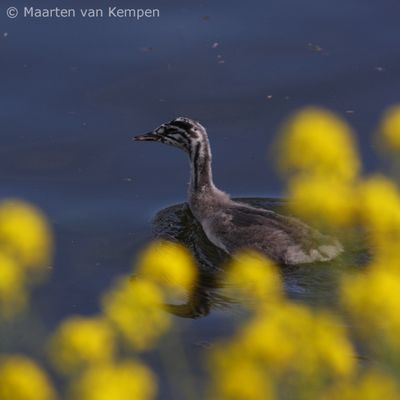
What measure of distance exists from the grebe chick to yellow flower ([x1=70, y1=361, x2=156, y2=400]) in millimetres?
4138

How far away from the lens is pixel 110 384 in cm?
402

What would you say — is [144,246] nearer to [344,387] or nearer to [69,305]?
[69,305]

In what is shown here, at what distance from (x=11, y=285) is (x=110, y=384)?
2.21 ft

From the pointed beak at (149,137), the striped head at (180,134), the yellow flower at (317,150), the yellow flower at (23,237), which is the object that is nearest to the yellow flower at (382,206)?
the yellow flower at (317,150)

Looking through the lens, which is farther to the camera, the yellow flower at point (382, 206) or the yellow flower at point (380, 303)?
the yellow flower at point (382, 206)

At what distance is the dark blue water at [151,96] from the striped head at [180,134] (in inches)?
11.1

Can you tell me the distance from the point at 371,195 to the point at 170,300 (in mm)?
3336

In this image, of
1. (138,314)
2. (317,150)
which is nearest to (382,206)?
(317,150)

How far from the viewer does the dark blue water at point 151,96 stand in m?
9.35

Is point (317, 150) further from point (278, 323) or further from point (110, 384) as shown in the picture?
point (110, 384)

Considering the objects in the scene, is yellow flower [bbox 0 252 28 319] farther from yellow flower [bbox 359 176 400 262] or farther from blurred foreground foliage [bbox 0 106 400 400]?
yellow flower [bbox 359 176 400 262]

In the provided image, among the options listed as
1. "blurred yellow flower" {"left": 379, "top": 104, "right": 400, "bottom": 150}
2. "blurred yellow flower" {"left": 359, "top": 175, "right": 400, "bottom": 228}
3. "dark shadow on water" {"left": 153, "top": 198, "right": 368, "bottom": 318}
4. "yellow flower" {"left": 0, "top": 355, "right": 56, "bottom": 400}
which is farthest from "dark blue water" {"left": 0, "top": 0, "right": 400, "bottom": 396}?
"yellow flower" {"left": 0, "top": 355, "right": 56, "bottom": 400}

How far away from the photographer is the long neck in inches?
371

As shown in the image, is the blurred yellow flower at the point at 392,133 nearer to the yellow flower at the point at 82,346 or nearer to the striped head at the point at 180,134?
the yellow flower at the point at 82,346
